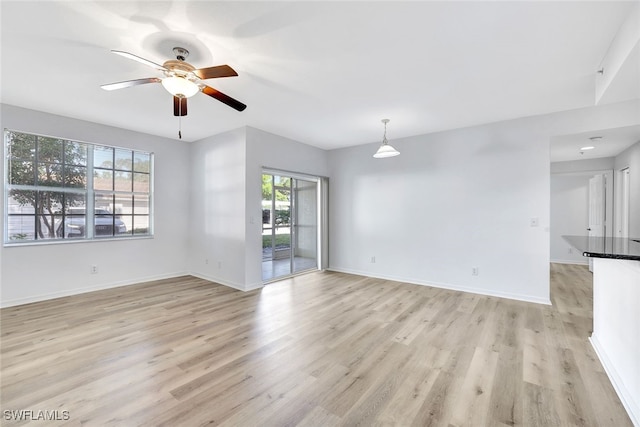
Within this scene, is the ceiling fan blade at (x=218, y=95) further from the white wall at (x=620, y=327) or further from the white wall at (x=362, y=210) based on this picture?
the white wall at (x=620, y=327)

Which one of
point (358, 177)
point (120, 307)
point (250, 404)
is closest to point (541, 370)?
point (250, 404)

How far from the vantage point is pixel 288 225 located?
5.59 metres

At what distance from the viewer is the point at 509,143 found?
4141 mm

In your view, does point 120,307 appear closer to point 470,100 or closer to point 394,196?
point 394,196

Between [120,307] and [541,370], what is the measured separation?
4.78 m

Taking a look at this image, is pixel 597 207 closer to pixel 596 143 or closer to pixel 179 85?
pixel 596 143

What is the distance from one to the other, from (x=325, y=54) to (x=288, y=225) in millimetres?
3624

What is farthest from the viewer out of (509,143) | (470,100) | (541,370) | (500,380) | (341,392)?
(509,143)

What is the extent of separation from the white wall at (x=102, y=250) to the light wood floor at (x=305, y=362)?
327 millimetres

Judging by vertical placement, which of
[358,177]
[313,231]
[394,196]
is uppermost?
[358,177]

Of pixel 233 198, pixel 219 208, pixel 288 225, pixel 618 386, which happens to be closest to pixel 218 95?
pixel 233 198

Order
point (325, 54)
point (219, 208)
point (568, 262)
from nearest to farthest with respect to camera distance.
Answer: point (325, 54)
point (219, 208)
point (568, 262)

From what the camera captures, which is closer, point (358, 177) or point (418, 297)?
point (418, 297)

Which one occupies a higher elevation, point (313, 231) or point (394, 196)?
point (394, 196)
